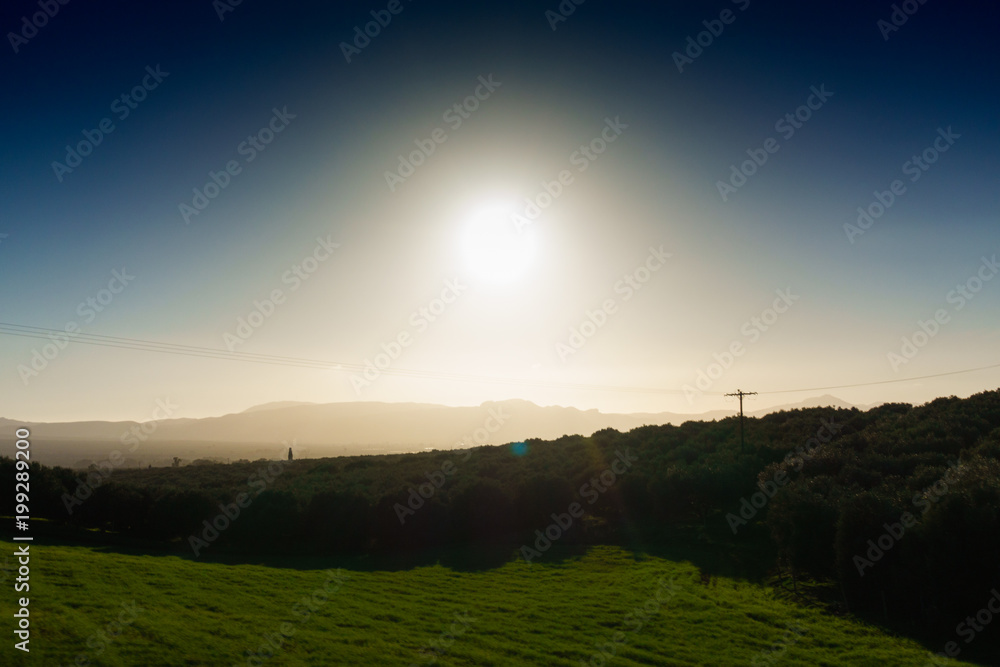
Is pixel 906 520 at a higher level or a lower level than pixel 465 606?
higher

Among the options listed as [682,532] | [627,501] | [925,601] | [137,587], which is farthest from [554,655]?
[627,501]

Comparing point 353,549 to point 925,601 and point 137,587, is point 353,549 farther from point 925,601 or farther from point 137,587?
point 925,601

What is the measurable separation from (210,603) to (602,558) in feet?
122

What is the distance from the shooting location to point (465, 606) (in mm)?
36781

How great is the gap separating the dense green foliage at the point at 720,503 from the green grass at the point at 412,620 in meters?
5.18

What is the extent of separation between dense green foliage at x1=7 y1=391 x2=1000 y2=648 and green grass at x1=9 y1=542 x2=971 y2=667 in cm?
518

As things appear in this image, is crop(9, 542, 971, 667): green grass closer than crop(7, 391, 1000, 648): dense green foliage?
Yes

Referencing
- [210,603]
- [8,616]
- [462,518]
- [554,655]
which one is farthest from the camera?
[462,518]

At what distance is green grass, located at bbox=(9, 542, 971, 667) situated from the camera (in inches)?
1001

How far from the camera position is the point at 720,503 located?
66.2 metres

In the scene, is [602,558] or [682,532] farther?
[682,532]

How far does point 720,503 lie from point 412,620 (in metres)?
48.2

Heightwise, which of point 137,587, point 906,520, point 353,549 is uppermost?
point 906,520

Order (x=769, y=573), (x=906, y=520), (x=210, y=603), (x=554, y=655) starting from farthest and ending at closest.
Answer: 1. (x=769, y=573)
2. (x=906, y=520)
3. (x=210, y=603)
4. (x=554, y=655)
